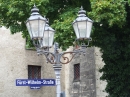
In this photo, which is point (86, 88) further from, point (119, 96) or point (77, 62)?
point (119, 96)

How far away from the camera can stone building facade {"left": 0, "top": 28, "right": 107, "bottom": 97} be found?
18.4 meters

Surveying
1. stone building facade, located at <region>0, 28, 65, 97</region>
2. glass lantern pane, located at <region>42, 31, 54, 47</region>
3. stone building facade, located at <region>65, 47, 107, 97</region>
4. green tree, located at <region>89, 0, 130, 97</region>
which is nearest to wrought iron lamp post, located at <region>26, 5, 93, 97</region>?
glass lantern pane, located at <region>42, 31, 54, 47</region>

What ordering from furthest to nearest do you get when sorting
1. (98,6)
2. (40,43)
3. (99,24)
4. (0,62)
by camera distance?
(0,62)
(99,24)
(98,6)
(40,43)

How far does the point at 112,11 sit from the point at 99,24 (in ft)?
7.24

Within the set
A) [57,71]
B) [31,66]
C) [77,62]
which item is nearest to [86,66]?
[77,62]

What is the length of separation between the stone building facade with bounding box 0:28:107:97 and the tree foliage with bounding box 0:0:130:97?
370cm

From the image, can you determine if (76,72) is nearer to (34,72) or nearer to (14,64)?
(34,72)

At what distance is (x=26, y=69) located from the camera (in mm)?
19344

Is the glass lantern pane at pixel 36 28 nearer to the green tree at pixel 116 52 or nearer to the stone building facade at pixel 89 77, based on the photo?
the green tree at pixel 116 52

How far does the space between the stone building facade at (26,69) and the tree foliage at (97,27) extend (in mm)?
3696

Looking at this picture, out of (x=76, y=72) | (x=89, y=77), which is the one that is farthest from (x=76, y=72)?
(x=89, y=77)

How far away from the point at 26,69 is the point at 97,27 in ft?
22.9

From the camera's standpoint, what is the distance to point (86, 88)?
1888 cm

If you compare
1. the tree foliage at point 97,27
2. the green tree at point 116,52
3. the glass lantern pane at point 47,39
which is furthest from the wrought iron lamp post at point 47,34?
the green tree at point 116,52
